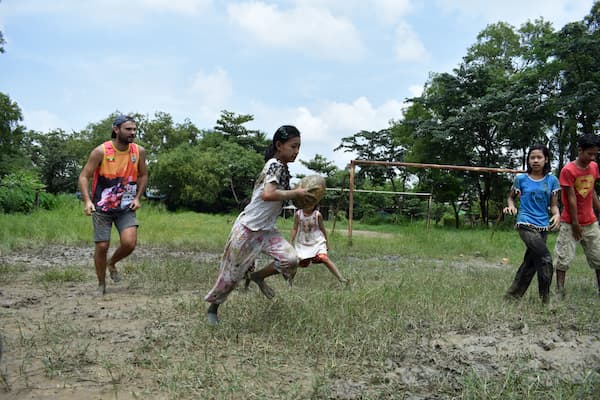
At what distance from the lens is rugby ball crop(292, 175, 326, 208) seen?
12.1 ft

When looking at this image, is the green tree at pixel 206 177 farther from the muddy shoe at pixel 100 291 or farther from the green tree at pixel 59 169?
the muddy shoe at pixel 100 291

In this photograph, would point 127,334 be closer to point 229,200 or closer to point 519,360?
point 519,360

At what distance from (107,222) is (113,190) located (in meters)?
0.34

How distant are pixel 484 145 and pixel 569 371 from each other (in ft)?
74.5

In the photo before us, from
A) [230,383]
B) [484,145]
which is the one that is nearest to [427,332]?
[230,383]

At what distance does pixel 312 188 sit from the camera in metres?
3.71

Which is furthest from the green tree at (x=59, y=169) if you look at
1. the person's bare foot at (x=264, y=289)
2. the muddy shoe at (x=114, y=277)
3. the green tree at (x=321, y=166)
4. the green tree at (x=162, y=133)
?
the person's bare foot at (x=264, y=289)

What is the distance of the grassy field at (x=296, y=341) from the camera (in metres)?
2.54

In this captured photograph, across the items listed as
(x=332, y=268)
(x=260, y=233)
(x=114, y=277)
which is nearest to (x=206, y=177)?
(x=114, y=277)

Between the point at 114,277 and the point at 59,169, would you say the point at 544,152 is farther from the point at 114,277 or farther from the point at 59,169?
the point at 59,169

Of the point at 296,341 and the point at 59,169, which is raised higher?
the point at 59,169

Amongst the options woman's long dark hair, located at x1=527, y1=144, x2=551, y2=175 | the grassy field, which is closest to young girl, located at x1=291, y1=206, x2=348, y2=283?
the grassy field

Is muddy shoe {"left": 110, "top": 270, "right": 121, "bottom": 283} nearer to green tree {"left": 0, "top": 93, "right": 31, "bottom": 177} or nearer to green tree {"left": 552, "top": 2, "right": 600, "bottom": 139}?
green tree {"left": 552, "top": 2, "right": 600, "bottom": 139}

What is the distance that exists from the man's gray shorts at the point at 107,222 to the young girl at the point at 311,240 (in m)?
1.84
